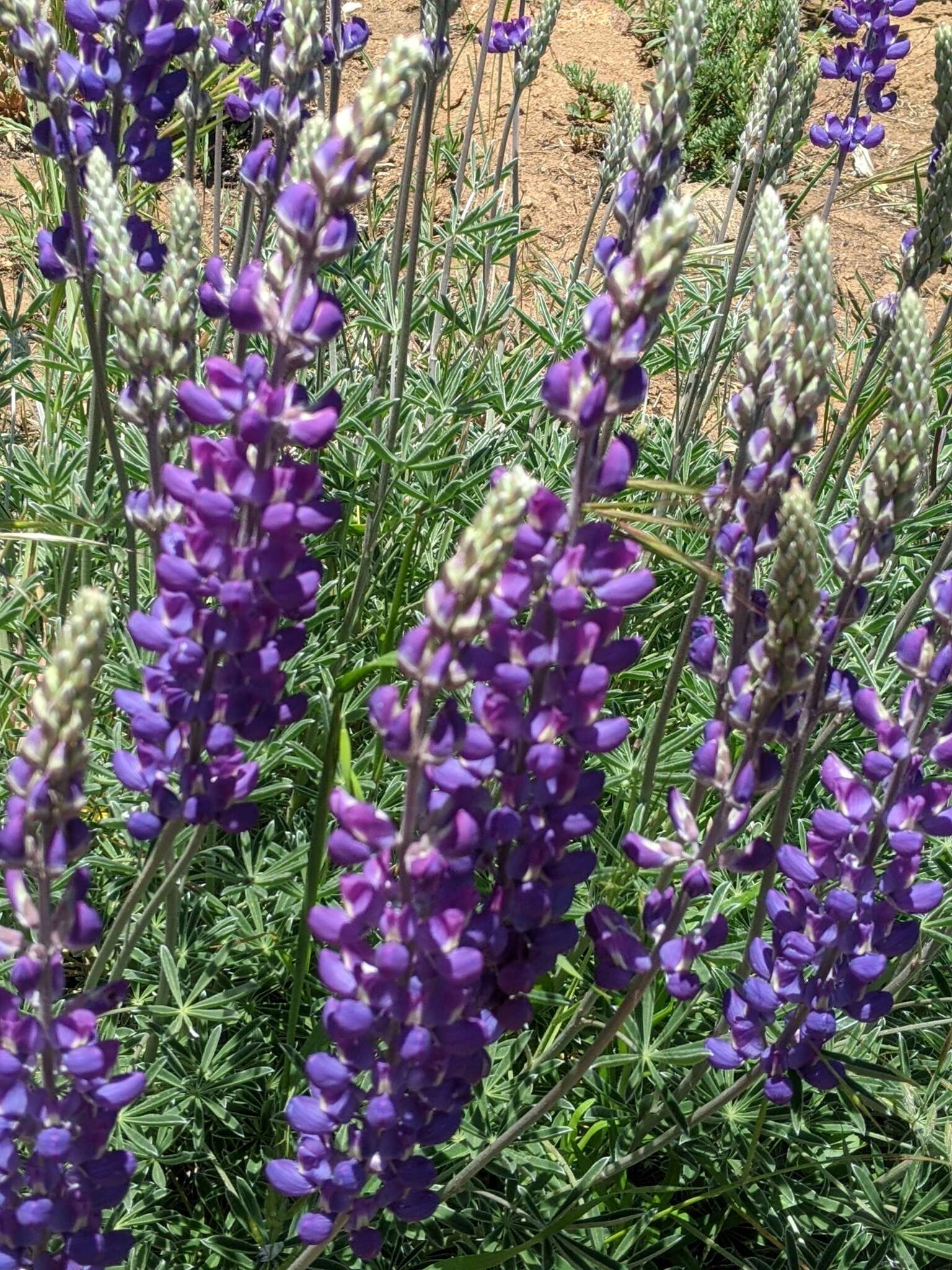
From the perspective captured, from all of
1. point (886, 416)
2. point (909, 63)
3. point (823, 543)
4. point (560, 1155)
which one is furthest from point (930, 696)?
point (909, 63)

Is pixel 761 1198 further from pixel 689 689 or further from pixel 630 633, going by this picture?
pixel 630 633

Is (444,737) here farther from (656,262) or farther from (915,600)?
(915,600)

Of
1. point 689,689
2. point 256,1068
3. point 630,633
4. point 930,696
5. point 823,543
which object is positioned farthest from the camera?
point 823,543

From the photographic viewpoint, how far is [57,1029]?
156 centimetres

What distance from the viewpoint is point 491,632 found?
1.52m

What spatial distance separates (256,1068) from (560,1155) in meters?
0.58

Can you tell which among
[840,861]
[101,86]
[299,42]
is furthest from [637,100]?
[840,861]

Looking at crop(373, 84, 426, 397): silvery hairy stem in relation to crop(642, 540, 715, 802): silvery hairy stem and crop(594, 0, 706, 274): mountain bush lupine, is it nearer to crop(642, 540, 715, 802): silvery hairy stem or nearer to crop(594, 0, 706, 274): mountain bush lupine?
crop(594, 0, 706, 274): mountain bush lupine

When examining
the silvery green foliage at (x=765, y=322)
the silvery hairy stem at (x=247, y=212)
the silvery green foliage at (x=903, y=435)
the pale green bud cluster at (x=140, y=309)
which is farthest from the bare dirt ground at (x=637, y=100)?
the silvery green foliage at (x=903, y=435)

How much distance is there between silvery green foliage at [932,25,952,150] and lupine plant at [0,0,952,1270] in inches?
0.9

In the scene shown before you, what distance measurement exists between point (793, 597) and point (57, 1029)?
3.28 ft

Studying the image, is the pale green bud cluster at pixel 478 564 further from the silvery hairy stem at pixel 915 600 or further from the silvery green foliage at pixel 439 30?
the silvery green foliage at pixel 439 30

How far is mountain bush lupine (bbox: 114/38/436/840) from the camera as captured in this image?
1575 millimetres

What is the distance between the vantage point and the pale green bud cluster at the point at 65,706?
4.53 feet
